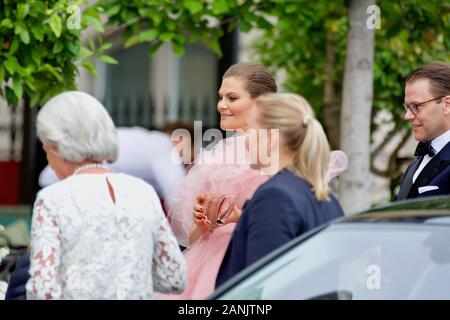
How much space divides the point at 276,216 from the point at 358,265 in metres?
0.43

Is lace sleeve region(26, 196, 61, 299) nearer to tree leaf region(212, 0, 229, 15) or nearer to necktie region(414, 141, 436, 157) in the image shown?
necktie region(414, 141, 436, 157)

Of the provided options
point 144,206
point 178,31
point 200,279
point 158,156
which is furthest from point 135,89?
point 144,206

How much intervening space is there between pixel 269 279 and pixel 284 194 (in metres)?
0.50

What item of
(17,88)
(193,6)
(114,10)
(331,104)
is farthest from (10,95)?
(331,104)

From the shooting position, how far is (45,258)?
398cm

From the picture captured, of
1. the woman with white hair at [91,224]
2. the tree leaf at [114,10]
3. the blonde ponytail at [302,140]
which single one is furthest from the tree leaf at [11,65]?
the woman with white hair at [91,224]

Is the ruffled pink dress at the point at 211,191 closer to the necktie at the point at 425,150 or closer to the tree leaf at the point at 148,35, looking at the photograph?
the necktie at the point at 425,150

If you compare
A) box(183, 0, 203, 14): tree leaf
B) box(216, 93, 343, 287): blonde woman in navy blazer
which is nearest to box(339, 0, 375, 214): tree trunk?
box(183, 0, 203, 14): tree leaf

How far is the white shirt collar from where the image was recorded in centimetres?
596

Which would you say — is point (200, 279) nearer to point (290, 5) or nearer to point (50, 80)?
point (50, 80)

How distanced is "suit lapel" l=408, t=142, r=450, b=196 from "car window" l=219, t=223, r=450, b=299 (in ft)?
5.66

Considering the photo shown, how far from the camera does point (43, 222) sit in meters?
4.03

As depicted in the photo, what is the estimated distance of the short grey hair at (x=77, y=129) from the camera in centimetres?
418

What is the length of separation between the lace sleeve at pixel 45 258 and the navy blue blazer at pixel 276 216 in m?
0.81
